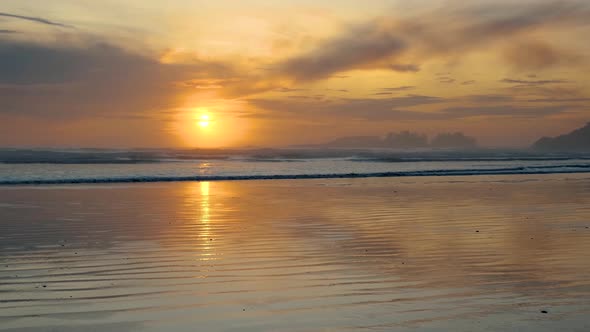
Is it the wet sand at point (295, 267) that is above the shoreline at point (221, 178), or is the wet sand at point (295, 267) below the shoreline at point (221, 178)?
below

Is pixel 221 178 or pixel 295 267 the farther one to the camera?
pixel 221 178

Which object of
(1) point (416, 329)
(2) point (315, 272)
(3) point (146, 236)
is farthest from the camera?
(3) point (146, 236)

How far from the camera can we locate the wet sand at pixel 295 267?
5824 mm

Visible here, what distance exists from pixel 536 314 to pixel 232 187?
19418 millimetres

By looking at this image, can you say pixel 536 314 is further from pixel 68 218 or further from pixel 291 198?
pixel 291 198

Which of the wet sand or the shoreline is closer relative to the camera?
the wet sand

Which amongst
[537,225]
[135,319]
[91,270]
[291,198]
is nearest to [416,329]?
[135,319]

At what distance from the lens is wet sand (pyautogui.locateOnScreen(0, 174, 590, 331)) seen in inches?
229

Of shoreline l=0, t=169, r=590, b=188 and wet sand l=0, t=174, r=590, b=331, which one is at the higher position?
shoreline l=0, t=169, r=590, b=188

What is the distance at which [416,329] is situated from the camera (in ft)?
17.9

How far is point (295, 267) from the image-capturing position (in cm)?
823

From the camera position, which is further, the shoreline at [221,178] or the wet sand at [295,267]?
the shoreline at [221,178]

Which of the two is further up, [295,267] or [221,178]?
[221,178]

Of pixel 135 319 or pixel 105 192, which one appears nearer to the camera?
pixel 135 319
